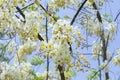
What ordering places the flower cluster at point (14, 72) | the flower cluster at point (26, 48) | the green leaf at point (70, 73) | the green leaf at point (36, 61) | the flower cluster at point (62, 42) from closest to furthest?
the flower cluster at point (62, 42) < the flower cluster at point (14, 72) < the flower cluster at point (26, 48) < the green leaf at point (70, 73) < the green leaf at point (36, 61)

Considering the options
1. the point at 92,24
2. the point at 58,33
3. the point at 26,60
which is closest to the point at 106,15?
the point at 92,24

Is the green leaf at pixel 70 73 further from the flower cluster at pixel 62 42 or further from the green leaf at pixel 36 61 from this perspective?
the flower cluster at pixel 62 42

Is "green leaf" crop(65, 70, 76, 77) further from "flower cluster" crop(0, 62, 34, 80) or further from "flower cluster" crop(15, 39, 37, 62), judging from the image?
"flower cluster" crop(0, 62, 34, 80)

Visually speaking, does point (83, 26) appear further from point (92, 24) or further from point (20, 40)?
point (20, 40)

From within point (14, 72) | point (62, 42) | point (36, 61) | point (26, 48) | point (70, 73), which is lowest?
point (70, 73)

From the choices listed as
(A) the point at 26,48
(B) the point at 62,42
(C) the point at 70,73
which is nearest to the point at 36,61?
(C) the point at 70,73

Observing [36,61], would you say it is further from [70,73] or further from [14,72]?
[14,72]

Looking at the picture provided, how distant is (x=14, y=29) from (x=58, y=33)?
60cm

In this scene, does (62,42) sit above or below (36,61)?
above

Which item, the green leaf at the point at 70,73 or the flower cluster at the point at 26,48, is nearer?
the flower cluster at the point at 26,48

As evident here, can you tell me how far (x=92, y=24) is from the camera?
658 cm

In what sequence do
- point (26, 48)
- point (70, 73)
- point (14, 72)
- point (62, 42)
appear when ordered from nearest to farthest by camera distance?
point (62, 42), point (14, 72), point (26, 48), point (70, 73)

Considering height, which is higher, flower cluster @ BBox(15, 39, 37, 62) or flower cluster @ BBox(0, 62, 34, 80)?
flower cluster @ BBox(15, 39, 37, 62)

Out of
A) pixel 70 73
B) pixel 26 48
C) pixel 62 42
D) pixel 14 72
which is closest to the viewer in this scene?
pixel 62 42
